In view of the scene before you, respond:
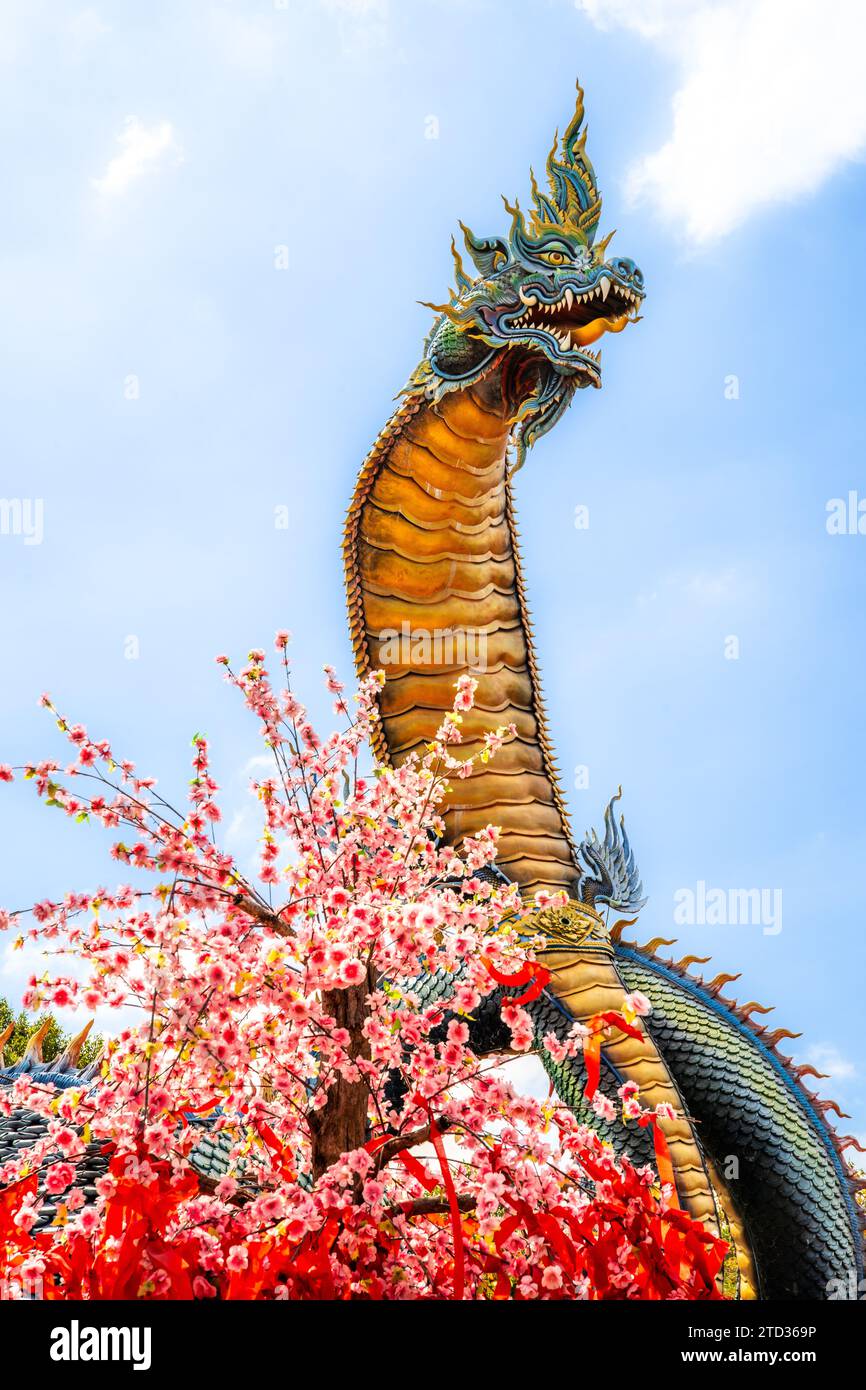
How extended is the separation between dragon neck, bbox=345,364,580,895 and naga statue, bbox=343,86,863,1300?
0.01m

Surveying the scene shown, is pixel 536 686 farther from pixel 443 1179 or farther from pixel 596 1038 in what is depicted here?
pixel 443 1179

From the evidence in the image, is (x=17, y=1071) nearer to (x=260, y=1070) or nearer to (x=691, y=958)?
(x=260, y=1070)

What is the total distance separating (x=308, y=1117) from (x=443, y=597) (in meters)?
4.51

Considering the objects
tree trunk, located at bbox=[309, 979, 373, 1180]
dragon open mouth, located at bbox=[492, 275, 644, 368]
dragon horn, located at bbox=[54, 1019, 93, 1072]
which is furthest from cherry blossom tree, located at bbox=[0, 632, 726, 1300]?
dragon open mouth, located at bbox=[492, 275, 644, 368]

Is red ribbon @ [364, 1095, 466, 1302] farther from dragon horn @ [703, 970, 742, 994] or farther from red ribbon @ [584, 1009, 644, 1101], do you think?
dragon horn @ [703, 970, 742, 994]

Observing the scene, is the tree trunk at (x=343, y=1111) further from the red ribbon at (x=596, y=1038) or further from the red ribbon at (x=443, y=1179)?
the red ribbon at (x=596, y=1038)

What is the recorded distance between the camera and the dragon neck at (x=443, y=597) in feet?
25.5

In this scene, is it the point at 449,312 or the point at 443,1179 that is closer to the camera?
the point at 443,1179

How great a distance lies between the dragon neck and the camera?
7762 millimetres

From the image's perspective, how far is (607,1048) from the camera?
7.07 meters

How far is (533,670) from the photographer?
8297 mm

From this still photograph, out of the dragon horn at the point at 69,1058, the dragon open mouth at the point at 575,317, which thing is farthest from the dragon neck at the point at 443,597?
the dragon horn at the point at 69,1058

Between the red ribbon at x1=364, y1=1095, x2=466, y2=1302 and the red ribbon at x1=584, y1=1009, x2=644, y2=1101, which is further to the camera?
the red ribbon at x1=584, y1=1009, x2=644, y2=1101

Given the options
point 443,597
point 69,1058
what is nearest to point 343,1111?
point 69,1058
